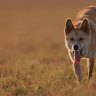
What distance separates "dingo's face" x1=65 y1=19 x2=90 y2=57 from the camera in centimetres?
1095

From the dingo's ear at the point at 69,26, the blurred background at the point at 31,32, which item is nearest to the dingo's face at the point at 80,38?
the dingo's ear at the point at 69,26

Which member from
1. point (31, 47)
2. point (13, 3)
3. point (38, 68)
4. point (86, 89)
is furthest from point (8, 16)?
point (86, 89)

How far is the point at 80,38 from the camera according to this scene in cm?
1107

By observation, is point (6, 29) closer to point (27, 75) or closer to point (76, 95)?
point (27, 75)

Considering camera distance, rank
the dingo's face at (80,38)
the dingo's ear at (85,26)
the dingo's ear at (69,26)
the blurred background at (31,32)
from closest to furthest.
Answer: the dingo's face at (80,38) → the dingo's ear at (85,26) → the dingo's ear at (69,26) → the blurred background at (31,32)

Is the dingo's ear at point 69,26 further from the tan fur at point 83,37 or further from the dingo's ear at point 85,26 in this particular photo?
the dingo's ear at point 85,26

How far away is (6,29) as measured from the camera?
126ft

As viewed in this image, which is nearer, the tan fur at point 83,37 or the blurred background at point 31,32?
the tan fur at point 83,37

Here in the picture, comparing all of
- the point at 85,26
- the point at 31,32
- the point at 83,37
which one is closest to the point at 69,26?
the point at 85,26

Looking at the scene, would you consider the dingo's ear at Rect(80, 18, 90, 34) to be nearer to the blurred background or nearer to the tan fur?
the tan fur

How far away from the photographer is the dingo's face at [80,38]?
10.9m

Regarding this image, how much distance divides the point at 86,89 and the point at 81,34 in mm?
1874

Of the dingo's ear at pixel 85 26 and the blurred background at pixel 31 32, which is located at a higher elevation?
the dingo's ear at pixel 85 26

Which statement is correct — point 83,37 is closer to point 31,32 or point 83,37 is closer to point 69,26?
point 69,26
